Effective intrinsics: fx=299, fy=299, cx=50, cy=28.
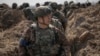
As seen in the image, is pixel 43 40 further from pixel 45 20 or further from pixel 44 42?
pixel 45 20

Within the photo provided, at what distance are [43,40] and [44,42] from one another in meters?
0.04

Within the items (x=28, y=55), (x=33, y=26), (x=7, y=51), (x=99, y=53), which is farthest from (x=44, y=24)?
(x=7, y=51)

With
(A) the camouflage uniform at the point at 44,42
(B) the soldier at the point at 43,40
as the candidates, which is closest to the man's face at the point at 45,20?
(B) the soldier at the point at 43,40

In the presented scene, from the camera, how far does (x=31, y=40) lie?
5434 millimetres

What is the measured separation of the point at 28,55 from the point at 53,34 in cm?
63

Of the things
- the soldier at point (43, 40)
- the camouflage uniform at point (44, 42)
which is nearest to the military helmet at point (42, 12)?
the soldier at point (43, 40)

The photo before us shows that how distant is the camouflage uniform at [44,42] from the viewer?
5391 millimetres

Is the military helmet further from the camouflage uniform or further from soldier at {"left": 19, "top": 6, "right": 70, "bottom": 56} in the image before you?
the camouflage uniform

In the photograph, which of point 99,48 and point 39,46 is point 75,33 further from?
point 39,46

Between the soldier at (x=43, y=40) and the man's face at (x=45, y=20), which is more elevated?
the man's face at (x=45, y=20)

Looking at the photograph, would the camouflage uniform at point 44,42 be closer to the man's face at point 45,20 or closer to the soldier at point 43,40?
the soldier at point 43,40

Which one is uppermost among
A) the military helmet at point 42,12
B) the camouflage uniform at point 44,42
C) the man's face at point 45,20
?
the military helmet at point 42,12

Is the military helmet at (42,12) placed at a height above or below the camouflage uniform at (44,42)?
above

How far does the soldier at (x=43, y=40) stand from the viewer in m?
5.37
